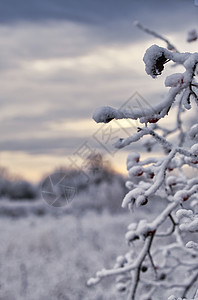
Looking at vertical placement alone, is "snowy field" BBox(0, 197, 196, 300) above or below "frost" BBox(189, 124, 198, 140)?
below

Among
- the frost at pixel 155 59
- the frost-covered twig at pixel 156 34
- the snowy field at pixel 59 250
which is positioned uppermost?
the frost-covered twig at pixel 156 34

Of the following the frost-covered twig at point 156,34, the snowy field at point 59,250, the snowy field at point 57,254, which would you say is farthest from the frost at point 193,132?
the snowy field at point 57,254

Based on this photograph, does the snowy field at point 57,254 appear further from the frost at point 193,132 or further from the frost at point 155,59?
the frost at point 155,59

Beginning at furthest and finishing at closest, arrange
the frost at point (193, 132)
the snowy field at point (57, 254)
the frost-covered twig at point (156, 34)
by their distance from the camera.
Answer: the snowy field at point (57, 254), the frost-covered twig at point (156, 34), the frost at point (193, 132)

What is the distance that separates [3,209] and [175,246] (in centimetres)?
1233

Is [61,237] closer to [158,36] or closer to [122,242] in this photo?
[122,242]

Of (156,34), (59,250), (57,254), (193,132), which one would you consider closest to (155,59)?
(193,132)

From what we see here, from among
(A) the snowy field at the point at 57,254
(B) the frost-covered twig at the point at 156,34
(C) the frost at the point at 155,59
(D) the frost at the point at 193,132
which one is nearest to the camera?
(C) the frost at the point at 155,59

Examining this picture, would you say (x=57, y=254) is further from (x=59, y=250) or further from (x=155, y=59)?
(x=155, y=59)

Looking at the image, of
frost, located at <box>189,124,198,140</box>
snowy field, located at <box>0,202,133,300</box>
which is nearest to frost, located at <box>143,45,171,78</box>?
frost, located at <box>189,124,198,140</box>

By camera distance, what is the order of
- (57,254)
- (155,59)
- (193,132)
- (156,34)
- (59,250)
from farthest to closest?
(59,250) < (57,254) < (156,34) < (193,132) < (155,59)

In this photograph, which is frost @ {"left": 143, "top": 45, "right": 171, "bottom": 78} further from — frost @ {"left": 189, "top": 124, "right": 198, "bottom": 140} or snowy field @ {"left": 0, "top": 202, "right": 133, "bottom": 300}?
snowy field @ {"left": 0, "top": 202, "right": 133, "bottom": 300}

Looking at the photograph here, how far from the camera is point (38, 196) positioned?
17297mm

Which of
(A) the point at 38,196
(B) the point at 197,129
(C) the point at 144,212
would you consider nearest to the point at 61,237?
(C) the point at 144,212
